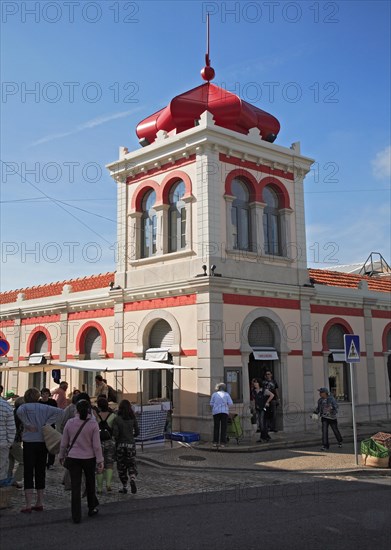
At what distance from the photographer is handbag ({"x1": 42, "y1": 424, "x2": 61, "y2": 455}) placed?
8141 mm

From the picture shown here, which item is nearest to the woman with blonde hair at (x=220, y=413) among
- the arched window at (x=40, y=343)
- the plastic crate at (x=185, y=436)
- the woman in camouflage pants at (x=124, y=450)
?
the plastic crate at (x=185, y=436)

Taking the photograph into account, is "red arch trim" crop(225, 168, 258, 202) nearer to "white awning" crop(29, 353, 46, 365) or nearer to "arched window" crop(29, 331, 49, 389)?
"arched window" crop(29, 331, 49, 389)

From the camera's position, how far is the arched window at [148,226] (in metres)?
→ 17.6

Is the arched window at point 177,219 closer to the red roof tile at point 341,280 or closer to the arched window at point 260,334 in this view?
the arched window at point 260,334

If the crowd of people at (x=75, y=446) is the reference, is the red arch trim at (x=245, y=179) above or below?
above

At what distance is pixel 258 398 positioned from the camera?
14758mm

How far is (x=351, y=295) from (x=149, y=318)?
7607 mm

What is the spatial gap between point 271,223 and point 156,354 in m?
5.67

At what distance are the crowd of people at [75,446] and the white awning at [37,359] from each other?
1178 cm

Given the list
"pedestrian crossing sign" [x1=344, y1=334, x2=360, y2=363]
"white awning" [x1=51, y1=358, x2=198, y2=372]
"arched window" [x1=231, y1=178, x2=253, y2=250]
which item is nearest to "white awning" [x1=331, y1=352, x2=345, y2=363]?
"arched window" [x1=231, y1=178, x2=253, y2=250]

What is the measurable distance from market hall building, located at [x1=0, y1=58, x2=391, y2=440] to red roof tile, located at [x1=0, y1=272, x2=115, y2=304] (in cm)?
192

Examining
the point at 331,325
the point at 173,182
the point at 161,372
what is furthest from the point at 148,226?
the point at 331,325

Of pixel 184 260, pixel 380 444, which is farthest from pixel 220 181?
pixel 380 444

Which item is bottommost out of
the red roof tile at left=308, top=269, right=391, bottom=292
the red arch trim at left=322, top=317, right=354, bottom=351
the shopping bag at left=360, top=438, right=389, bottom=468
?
the shopping bag at left=360, top=438, right=389, bottom=468
